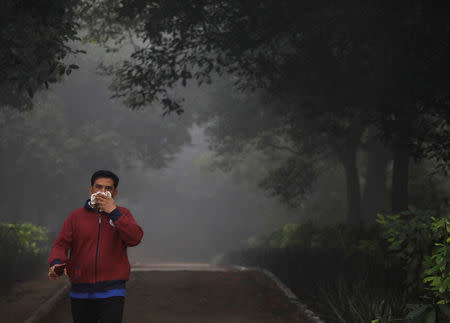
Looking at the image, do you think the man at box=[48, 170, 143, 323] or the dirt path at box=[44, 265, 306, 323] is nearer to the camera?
the man at box=[48, 170, 143, 323]

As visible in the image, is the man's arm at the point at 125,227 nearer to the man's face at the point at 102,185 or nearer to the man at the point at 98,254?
the man at the point at 98,254

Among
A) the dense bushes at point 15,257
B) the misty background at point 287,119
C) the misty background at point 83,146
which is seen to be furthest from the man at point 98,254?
the misty background at point 83,146

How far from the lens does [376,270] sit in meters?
10.0

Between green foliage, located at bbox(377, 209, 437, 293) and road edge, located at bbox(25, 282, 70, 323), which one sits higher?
green foliage, located at bbox(377, 209, 437, 293)

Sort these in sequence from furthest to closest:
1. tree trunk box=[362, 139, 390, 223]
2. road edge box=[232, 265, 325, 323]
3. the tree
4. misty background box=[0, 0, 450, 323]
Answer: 1. tree trunk box=[362, 139, 390, 223]
2. the tree
3. misty background box=[0, 0, 450, 323]
4. road edge box=[232, 265, 325, 323]

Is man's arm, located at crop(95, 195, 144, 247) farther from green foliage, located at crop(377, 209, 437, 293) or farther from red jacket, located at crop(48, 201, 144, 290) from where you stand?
green foliage, located at crop(377, 209, 437, 293)

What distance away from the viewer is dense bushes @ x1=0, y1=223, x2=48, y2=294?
487 inches

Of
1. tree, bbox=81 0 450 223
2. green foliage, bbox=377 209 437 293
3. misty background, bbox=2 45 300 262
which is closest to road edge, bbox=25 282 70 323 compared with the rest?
tree, bbox=81 0 450 223

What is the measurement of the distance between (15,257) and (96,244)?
10.1 meters

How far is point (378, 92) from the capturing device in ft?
44.9

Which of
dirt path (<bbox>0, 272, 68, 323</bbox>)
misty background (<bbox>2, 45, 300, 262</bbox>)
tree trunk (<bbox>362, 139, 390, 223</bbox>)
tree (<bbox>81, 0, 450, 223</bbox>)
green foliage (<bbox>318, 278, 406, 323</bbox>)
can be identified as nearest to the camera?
green foliage (<bbox>318, 278, 406, 323</bbox>)

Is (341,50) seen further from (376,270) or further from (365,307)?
(365,307)

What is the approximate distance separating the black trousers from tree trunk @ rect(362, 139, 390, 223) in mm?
18696

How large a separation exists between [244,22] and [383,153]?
12004 mm
